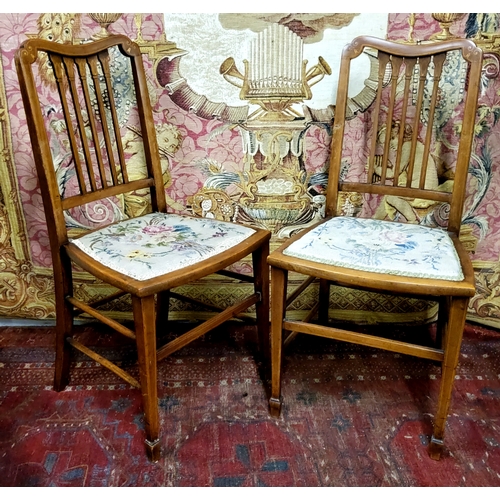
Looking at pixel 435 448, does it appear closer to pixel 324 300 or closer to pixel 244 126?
pixel 324 300

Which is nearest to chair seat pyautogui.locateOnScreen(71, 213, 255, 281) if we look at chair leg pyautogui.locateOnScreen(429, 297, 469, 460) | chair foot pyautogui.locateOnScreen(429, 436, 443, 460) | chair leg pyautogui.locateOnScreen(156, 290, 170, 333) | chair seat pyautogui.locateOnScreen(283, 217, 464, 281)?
chair seat pyautogui.locateOnScreen(283, 217, 464, 281)

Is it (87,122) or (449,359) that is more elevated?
(87,122)

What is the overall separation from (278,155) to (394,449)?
980 millimetres

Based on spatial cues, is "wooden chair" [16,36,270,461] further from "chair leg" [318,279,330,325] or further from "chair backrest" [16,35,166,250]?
"chair leg" [318,279,330,325]

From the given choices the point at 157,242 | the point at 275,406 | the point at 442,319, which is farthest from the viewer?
the point at 442,319

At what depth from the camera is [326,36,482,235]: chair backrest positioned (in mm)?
1345

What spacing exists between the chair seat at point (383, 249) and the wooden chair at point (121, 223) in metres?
0.18

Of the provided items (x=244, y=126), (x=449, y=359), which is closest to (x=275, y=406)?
(x=449, y=359)

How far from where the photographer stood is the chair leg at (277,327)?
49.9 inches

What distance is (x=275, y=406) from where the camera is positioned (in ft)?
4.59

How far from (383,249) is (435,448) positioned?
1.80ft

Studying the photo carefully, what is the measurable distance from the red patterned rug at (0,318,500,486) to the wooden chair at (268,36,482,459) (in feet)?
0.35

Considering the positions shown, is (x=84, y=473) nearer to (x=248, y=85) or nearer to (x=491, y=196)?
(x=248, y=85)
